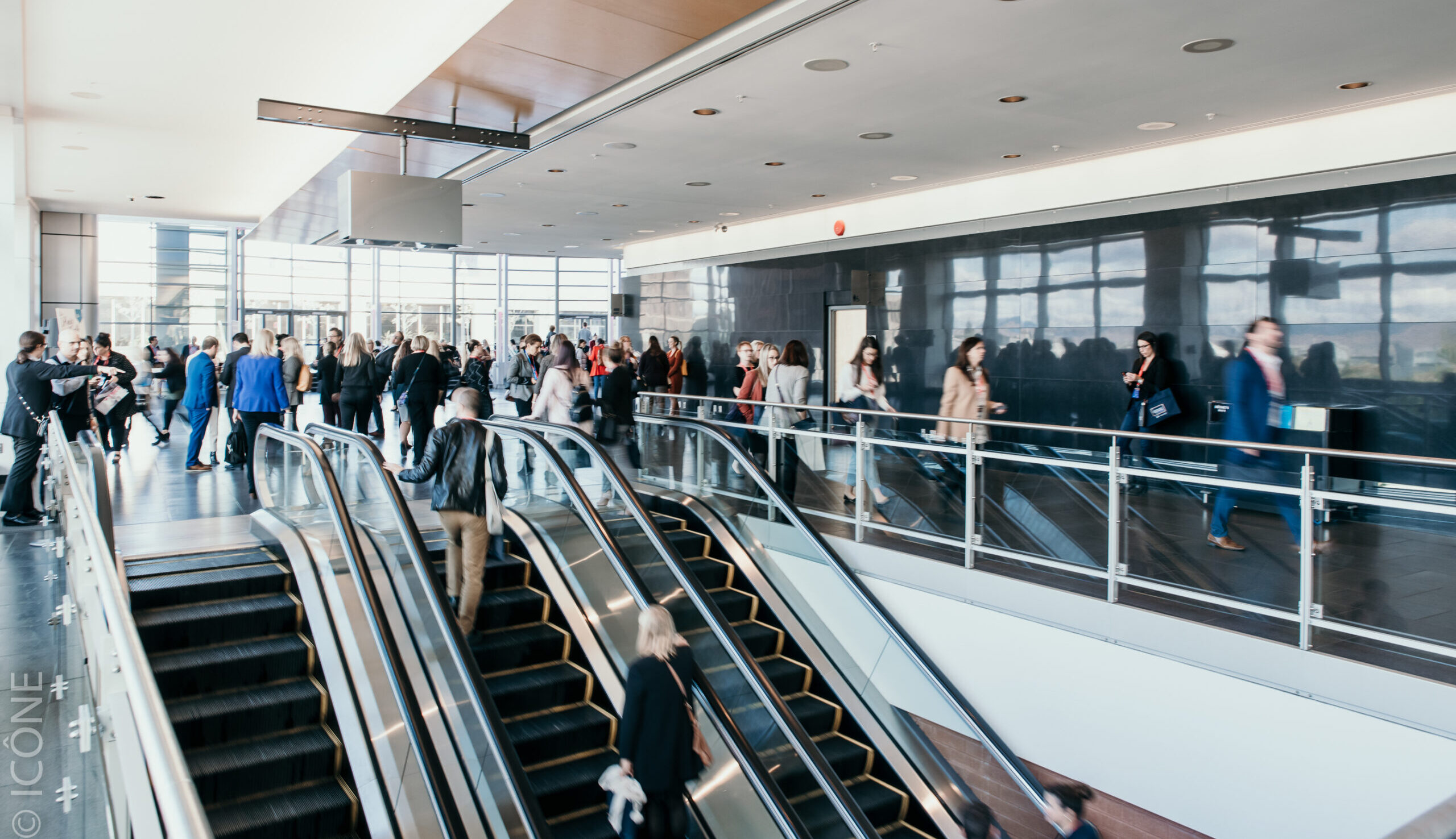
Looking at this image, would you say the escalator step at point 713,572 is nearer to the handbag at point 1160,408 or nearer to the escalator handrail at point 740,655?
the escalator handrail at point 740,655

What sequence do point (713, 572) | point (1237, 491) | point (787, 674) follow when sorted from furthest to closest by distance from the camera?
point (713, 572) → point (787, 674) → point (1237, 491)

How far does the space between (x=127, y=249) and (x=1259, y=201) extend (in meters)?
27.0

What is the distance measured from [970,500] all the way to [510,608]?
375cm

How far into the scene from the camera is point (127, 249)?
24.7 meters

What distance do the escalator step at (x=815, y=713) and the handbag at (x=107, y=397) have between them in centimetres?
871

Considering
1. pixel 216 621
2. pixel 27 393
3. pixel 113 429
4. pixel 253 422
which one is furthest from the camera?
pixel 113 429

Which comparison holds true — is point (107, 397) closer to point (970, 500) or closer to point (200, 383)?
point (200, 383)

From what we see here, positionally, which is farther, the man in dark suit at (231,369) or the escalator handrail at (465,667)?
the man in dark suit at (231,369)

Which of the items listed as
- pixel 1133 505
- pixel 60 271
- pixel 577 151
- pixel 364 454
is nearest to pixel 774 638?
pixel 1133 505

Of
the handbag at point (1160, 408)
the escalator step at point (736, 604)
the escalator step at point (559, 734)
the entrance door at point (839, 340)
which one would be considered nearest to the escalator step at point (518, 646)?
the escalator step at point (559, 734)

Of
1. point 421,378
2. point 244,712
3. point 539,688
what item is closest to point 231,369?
point 421,378

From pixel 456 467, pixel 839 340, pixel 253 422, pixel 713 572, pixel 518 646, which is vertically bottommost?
pixel 518 646

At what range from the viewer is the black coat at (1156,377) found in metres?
10.2

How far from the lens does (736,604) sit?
7875mm
